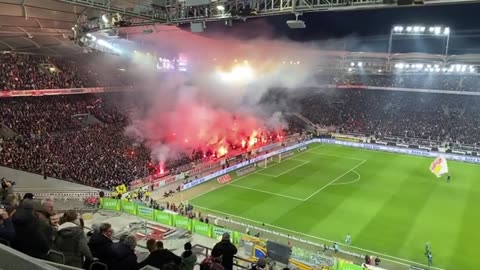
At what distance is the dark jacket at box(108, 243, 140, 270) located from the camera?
16.4ft

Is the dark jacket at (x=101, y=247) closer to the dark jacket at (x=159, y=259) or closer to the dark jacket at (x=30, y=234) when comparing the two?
the dark jacket at (x=159, y=259)

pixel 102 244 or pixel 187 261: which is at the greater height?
pixel 102 244

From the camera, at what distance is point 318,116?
54.8 m

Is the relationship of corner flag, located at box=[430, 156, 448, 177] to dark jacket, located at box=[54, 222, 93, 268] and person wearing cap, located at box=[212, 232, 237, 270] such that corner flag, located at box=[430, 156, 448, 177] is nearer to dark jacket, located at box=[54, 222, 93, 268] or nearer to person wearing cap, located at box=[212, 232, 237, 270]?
person wearing cap, located at box=[212, 232, 237, 270]

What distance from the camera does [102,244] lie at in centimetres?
537

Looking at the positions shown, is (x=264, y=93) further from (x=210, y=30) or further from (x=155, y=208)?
(x=155, y=208)

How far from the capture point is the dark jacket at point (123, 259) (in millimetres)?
5000

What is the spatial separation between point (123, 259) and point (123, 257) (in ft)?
0.08

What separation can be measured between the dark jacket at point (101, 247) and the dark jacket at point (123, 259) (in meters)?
0.10

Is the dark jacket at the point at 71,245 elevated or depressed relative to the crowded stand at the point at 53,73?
depressed

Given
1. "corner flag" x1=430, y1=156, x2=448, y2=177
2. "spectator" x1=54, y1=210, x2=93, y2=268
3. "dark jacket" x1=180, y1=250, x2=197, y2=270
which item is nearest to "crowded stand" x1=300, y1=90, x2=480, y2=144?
"corner flag" x1=430, y1=156, x2=448, y2=177

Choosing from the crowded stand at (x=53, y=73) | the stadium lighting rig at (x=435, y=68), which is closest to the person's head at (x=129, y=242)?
the crowded stand at (x=53, y=73)

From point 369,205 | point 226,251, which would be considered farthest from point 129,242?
point 369,205

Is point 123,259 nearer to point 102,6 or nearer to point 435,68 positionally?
point 102,6
